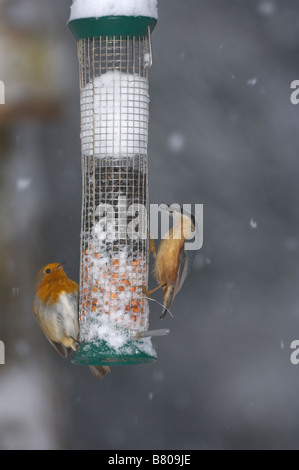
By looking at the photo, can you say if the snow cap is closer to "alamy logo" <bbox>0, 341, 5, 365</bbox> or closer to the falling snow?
the falling snow

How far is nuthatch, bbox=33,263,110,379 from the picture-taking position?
636 centimetres

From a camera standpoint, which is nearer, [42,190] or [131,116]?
[131,116]

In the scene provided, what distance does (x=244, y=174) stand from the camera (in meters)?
8.89

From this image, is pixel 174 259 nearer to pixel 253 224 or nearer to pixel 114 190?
pixel 114 190

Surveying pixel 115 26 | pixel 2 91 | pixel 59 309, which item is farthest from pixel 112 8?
pixel 2 91

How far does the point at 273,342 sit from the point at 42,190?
246 centimetres

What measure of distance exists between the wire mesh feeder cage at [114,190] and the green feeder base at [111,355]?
0.10 meters

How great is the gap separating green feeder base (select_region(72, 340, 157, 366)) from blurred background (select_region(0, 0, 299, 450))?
2.76m

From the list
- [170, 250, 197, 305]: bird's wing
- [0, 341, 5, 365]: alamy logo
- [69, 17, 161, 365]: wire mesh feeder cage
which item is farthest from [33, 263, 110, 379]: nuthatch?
[0, 341, 5, 365]: alamy logo

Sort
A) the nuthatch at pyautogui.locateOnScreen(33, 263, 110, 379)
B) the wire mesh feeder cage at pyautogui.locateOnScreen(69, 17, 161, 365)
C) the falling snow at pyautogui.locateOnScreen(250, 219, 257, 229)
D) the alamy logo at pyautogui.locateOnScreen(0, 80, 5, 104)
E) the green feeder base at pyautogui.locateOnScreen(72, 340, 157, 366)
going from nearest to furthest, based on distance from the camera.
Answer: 1. the green feeder base at pyautogui.locateOnScreen(72, 340, 157, 366)
2. the wire mesh feeder cage at pyautogui.locateOnScreen(69, 17, 161, 365)
3. the nuthatch at pyautogui.locateOnScreen(33, 263, 110, 379)
4. the alamy logo at pyautogui.locateOnScreen(0, 80, 5, 104)
5. the falling snow at pyautogui.locateOnScreen(250, 219, 257, 229)

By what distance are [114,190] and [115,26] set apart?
0.98 m

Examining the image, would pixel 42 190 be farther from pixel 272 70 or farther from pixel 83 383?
pixel 272 70
